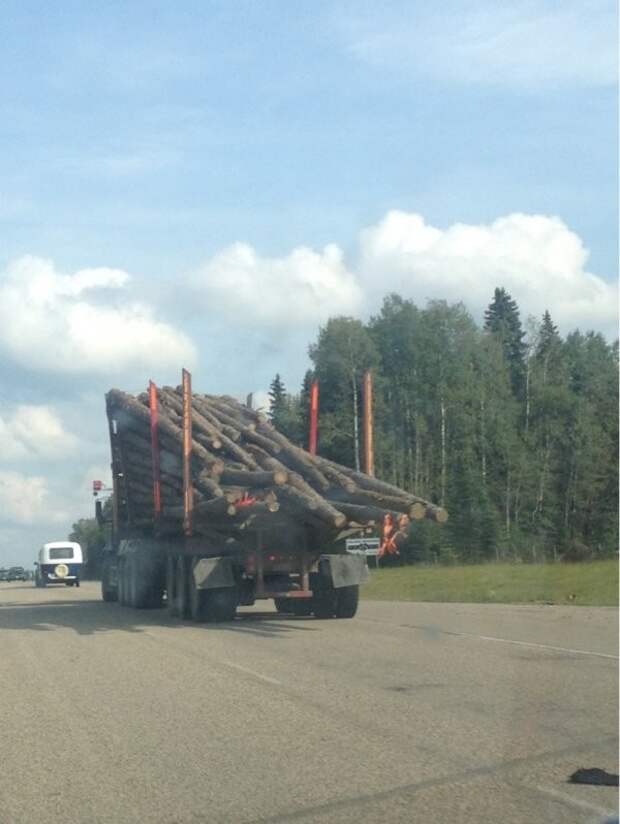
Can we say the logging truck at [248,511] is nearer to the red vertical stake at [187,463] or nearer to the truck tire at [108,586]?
the red vertical stake at [187,463]

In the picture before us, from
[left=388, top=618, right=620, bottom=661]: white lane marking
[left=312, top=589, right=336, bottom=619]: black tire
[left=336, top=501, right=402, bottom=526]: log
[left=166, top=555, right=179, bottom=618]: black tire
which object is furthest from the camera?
[left=166, top=555, right=179, bottom=618]: black tire

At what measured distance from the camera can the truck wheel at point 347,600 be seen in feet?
73.8

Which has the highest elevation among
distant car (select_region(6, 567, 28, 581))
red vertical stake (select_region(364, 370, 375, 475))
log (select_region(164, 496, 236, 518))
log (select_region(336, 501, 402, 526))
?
red vertical stake (select_region(364, 370, 375, 475))

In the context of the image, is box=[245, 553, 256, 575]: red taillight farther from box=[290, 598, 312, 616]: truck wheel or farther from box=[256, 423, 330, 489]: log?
box=[290, 598, 312, 616]: truck wheel

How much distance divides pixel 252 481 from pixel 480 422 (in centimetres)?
3985

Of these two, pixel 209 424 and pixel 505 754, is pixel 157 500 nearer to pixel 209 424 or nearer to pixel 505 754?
pixel 209 424

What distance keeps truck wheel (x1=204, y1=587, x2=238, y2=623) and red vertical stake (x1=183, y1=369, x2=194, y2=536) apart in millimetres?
1159

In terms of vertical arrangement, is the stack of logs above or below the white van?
above

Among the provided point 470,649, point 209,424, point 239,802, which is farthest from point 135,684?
point 209,424

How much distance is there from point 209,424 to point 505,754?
1464 centimetres

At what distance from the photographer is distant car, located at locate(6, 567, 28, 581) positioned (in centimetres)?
9669

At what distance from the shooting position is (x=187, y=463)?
21.5 m

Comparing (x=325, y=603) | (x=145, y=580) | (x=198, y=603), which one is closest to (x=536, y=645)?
(x=325, y=603)

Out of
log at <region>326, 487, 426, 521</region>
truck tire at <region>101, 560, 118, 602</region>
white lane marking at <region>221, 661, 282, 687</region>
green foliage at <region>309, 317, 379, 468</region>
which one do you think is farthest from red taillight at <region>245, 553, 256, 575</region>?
green foliage at <region>309, 317, 379, 468</region>
